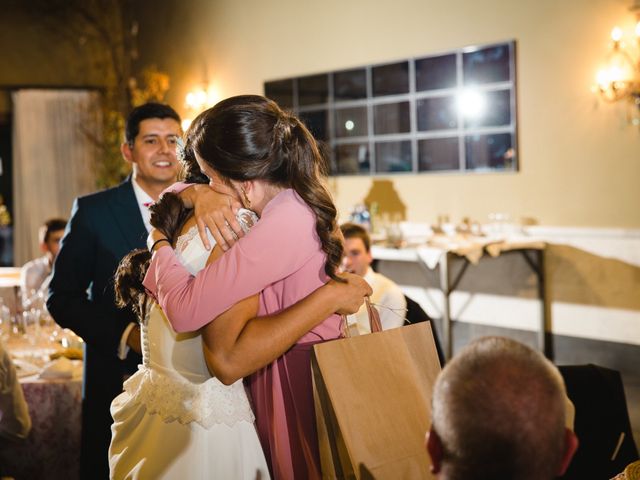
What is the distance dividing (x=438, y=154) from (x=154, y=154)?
516 centimetres

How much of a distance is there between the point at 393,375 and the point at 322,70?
761cm

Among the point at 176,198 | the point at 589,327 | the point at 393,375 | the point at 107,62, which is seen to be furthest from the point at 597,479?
the point at 107,62

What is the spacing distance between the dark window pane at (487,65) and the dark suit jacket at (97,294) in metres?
5.11

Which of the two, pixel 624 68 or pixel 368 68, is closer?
pixel 624 68

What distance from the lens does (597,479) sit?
2.31m

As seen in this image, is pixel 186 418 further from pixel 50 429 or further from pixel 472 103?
pixel 472 103

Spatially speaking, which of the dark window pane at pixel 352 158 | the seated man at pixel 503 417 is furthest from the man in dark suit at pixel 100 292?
the dark window pane at pixel 352 158

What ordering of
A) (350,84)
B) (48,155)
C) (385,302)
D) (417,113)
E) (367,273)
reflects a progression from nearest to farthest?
(385,302) → (367,273) → (417,113) → (350,84) → (48,155)

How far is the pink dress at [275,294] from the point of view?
5.15ft

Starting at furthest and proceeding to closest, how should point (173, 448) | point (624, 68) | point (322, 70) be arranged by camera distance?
point (322, 70) → point (624, 68) → point (173, 448)

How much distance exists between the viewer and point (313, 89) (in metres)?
9.00

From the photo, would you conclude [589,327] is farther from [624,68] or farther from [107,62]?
[107,62]

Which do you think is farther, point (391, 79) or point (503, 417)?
point (391, 79)

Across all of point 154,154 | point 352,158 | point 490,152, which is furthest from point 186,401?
point 352,158
